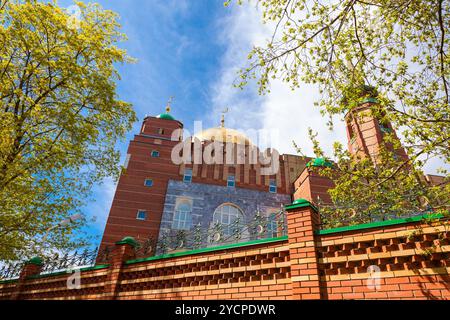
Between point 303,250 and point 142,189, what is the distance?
69.7ft

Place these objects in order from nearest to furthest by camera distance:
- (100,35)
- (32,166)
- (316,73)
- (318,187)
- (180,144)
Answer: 1. (316,73)
2. (32,166)
3. (100,35)
4. (318,187)
5. (180,144)

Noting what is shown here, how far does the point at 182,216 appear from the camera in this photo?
23.6 meters

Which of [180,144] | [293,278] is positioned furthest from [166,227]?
[293,278]

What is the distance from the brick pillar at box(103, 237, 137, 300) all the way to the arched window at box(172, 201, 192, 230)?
14885 millimetres

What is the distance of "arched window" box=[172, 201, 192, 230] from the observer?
23.1m

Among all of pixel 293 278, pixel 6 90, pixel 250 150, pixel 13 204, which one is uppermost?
pixel 250 150

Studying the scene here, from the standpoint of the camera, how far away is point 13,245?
10.4 meters

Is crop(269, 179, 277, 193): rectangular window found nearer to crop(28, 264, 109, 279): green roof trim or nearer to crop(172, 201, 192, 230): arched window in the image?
crop(172, 201, 192, 230): arched window

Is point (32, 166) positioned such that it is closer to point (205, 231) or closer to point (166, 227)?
point (205, 231)

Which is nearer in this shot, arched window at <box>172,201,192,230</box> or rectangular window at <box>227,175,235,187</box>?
arched window at <box>172,201,192,230</box>

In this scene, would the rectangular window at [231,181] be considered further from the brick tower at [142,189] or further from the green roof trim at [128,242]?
the green roof trim at [128,242]

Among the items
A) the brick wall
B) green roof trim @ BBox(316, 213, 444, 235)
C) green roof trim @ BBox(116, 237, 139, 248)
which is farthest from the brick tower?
green roof trim @ BBox(316, 213, 444, 235)

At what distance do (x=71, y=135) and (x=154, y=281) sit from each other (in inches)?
273

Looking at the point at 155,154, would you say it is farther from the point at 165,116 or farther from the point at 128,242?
the point at 128,242
